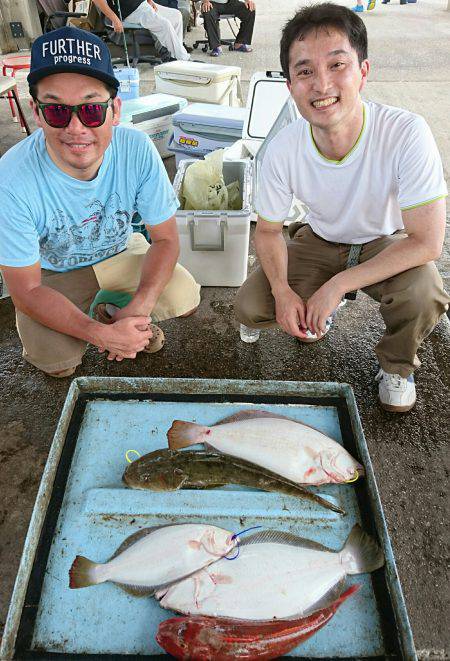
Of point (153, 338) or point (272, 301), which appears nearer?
point (272, 301)

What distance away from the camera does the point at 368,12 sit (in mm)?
11922

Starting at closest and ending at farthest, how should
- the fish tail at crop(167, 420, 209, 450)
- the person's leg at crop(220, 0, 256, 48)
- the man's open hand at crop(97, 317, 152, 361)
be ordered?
the fish tail at crop(167, 420, 209, 450), the man's open hand at crop(97, 317, 152, 361), the person's leg at crop(220, 0, 256, 48)

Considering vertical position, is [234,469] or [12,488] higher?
[234,469]

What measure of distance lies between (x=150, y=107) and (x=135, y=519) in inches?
145

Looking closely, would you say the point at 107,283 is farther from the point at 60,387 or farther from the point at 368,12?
the point at 368,12

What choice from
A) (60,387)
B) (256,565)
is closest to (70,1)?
(60,387)

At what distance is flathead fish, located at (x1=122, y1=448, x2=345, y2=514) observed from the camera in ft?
4.82

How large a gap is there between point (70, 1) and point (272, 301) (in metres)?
8.54

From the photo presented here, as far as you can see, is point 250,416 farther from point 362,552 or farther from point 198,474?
point 362,552

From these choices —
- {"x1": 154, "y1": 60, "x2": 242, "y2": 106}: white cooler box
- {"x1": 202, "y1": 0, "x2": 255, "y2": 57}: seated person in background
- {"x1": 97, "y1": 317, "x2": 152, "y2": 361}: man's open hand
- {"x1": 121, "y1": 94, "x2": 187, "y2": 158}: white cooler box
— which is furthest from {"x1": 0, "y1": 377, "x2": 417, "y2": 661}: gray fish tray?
{"x1": 202, "y1": 0, "x2": 255, "y2": 57}: seated person in background

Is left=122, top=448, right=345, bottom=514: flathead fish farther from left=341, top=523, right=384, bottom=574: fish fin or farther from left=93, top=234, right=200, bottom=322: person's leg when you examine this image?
left=93, top=234, right=200, bottom=322: person's leg

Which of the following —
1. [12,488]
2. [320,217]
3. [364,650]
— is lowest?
[12,488]

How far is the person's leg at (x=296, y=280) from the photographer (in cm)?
229

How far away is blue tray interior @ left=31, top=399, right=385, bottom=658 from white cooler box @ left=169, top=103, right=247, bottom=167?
267 centimetres
